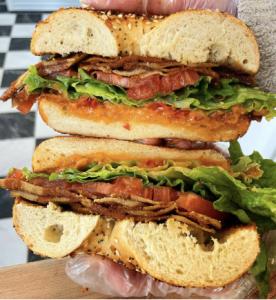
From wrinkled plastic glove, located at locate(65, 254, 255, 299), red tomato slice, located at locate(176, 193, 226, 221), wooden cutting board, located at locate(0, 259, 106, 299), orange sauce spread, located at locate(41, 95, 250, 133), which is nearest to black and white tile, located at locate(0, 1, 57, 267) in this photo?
wooden cutting board, located at locate(0, 259, 106, 299)

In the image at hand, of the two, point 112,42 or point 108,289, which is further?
point 108,289

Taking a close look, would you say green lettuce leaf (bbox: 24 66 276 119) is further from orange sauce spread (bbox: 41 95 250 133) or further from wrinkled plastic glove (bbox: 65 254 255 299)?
wrinkled plastic glove (bbox: 65 254 255 299)

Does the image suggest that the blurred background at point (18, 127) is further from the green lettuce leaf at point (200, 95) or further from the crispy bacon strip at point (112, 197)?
the crispy bacon strip at point (112, 197)

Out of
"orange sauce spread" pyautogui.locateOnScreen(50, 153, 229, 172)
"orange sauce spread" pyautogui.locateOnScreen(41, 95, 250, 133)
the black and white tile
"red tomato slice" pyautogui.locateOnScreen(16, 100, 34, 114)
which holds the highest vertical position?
"orange sauce spread" pyautogui.locateOnScreen(41, 95, 250, 133)

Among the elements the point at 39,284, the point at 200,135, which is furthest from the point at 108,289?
the point at 200,135

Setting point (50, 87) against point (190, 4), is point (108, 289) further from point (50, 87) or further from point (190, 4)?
point (190, 4)

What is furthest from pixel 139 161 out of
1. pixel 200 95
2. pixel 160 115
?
pixel 200 95

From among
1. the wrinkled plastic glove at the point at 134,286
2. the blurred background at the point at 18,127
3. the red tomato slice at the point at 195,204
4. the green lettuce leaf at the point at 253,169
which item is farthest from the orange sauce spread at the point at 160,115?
the blurred background at the point at 18,127
